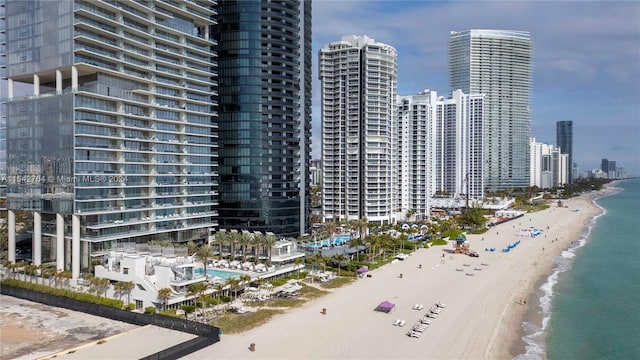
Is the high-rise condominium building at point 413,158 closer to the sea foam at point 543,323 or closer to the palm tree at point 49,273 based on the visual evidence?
the sea foam at point 543,323

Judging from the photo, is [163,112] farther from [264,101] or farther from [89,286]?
[89,286]

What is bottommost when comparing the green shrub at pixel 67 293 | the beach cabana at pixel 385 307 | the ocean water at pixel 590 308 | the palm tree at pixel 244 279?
the ocean water at pixel 590 308

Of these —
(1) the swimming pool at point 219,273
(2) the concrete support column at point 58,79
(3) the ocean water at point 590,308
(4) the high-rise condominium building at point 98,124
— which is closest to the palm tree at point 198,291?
(1) the swimming pool at point 219,273

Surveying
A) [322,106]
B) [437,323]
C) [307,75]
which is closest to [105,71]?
[307,75]

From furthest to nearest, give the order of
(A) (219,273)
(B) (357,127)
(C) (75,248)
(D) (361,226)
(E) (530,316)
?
(B) (357,127) < (D) (361,226) < (A) (219,273) < (C) (75,248) < (E) (530,316)

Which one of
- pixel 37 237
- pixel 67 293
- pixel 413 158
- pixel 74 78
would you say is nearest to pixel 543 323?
pixel 67 293

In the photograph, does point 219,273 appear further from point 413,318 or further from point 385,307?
point 413,318

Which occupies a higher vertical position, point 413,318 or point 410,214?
point 410,214

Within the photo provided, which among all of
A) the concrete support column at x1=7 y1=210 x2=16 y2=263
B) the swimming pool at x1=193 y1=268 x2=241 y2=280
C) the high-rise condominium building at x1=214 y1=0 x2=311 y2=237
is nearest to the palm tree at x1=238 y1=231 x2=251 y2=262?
the swimming pool at x1=193 y1=268 x2=241 y2=280
